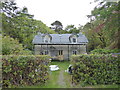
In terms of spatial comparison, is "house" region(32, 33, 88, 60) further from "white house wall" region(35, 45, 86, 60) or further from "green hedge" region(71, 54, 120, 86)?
"green hedge" region(71, 54, 120, 86)

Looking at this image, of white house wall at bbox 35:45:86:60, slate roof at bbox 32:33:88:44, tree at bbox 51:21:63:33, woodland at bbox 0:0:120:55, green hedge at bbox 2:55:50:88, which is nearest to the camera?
green hedge at bbox 2:55:50:88

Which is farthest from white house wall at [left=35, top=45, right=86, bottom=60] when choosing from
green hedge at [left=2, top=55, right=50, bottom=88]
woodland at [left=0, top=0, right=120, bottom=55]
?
green hedge at [left=2, top=55, right=50, bottom=88]

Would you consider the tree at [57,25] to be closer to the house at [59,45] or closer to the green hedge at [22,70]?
the house at [59,45]

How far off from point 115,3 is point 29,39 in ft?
57.4

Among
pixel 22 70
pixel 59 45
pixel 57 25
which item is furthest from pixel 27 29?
pixel 57 25

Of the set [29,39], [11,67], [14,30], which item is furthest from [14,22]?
[11,67]

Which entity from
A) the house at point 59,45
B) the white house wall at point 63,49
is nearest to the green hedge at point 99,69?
the house at point 59,45

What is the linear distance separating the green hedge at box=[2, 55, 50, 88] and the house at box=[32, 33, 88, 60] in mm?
11262

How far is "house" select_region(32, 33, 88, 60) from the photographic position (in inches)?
702

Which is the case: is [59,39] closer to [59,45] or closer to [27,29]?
[59,45]

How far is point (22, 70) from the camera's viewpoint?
20.0ft

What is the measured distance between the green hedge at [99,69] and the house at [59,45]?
11.3 metres

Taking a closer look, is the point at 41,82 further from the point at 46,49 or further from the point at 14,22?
the point at 14,22

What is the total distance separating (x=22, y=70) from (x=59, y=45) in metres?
12.7
